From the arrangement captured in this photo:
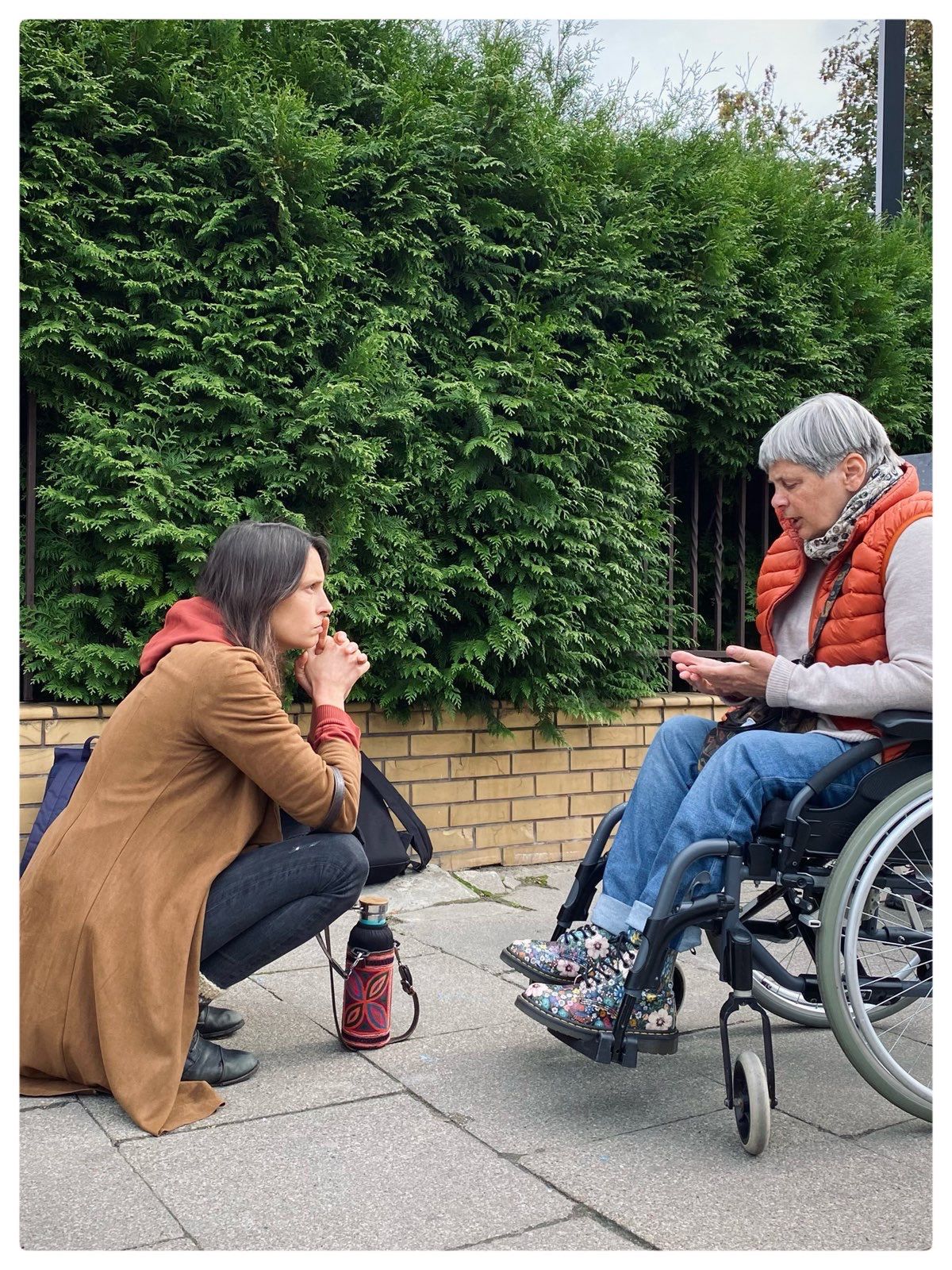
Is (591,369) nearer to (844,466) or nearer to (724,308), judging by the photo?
(724,308)

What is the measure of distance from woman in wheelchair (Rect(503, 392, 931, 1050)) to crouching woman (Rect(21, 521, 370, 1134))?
0.61m

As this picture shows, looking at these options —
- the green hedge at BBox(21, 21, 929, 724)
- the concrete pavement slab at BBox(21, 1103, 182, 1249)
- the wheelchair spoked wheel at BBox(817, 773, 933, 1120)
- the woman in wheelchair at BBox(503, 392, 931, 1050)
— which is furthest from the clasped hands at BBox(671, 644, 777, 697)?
the green hedge at BBox(21, 21, 929, 724)

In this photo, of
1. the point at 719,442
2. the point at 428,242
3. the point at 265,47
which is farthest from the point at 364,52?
the point at 719,442

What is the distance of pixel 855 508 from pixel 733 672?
18.9 inches

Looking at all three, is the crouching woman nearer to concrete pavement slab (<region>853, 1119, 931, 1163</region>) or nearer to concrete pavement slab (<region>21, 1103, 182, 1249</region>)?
concrete pavement slab (<region>21, 1103, 182, 1249</region>)

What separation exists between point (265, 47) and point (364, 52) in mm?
392

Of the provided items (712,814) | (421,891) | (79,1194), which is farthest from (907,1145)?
(421,891)

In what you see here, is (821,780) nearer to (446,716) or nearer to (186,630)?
(186,630)

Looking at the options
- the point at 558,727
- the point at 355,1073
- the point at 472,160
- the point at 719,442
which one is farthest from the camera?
the point at 719,442

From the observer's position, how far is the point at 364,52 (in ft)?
14.1

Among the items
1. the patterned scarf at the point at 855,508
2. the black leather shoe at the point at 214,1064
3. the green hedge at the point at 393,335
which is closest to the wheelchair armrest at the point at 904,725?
the patterned scarf at the point at 855,508

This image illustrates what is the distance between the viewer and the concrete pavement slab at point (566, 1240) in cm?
183

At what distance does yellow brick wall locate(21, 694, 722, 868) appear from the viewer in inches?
178

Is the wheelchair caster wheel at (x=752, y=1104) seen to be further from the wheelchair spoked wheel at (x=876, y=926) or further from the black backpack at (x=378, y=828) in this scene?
the black backpack at (x=378, y=828)
